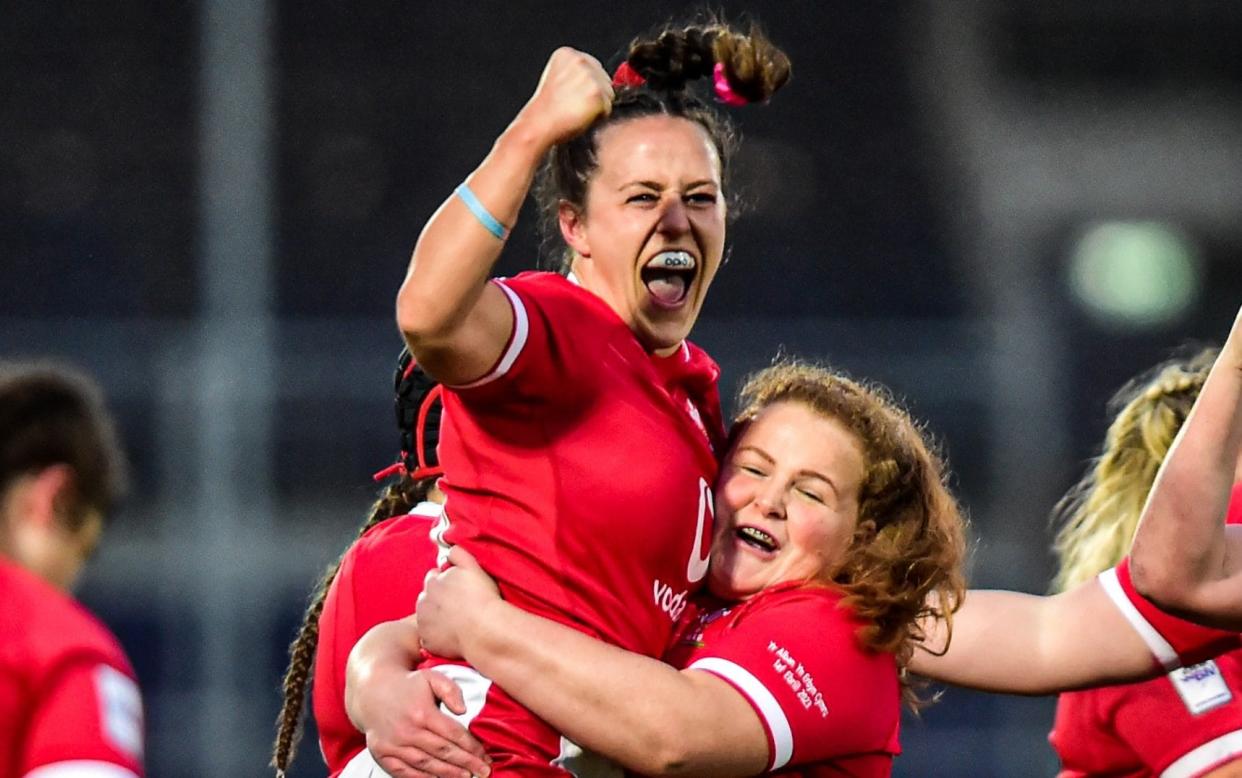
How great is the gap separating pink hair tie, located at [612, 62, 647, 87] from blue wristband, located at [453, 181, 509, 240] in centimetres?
58

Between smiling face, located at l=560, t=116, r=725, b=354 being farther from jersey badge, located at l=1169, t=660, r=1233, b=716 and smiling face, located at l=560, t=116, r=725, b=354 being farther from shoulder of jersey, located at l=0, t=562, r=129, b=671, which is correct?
jersey badge, located at l=1169, t=660, r=1233, b=716

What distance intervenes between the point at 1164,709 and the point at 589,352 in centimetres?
120

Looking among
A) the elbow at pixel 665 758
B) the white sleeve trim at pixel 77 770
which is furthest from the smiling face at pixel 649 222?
the white sleeve trim at pixel 77 770

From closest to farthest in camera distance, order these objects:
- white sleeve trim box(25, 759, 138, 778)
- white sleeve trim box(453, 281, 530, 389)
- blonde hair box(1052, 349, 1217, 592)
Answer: white sleeve trim box(25, 759, 138, 778) → white sleeve trim box(453, 281, 530, 389) → blonde hair box(1052, 349, 1217, 592)

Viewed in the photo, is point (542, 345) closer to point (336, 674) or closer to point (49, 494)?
point (49, 494)

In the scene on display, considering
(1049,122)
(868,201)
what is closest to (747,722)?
(868,201)

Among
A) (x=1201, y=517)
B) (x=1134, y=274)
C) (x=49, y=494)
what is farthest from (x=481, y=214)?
(x=1134, y=274)

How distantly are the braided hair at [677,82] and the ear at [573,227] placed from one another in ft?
0.04

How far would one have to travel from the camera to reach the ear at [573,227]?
8.27 ft

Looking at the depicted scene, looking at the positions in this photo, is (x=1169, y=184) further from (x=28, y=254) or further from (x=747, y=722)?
(x=747, y=722)

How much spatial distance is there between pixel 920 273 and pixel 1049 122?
2.36 metres

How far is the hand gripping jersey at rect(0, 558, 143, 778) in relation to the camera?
6.16 ft

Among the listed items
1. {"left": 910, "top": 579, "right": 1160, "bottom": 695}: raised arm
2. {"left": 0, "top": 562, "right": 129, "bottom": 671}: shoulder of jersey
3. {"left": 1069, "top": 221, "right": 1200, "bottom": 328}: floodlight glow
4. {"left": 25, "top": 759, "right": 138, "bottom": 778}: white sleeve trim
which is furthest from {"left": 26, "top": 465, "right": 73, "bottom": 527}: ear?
{"left": 1069, "top": 221, "right": 1200, "bottom": 328}: floodlight glow

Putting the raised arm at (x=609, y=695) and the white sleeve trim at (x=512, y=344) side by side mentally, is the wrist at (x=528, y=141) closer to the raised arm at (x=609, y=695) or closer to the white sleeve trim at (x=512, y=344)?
the white sleeve trim at (x=512, y=344)
